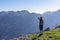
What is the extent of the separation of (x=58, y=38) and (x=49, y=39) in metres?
4.77

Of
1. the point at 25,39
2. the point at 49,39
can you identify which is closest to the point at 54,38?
the point at 49,39

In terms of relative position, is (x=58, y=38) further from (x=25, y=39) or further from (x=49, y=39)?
(x=25, y=39)

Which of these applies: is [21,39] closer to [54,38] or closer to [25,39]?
[25,39]

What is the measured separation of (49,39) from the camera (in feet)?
284

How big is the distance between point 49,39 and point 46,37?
17.9 ft

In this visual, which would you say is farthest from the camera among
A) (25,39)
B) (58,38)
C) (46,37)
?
(25,39)

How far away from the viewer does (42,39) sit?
8894cm

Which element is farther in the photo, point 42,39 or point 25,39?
point 25,39

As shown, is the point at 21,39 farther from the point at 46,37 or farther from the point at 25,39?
the point at 46,37

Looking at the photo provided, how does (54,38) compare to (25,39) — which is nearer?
(54,38)

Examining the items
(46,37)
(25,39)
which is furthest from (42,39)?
(25,39)

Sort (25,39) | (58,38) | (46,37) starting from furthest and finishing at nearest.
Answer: (25,39) < (46,37) < (58,38)

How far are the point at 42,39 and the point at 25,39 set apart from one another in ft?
74.7

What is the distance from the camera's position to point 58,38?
83750mm
